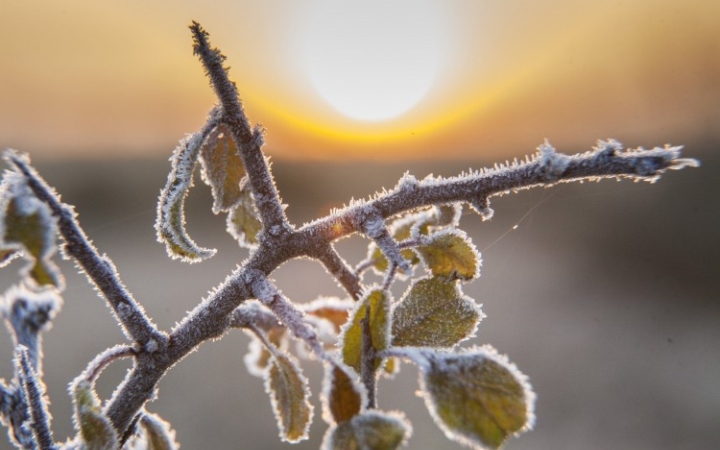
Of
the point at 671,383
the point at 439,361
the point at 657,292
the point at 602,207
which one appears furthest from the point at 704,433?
the point at 439,361

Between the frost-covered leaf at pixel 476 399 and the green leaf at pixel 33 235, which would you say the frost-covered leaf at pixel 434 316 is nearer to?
the frost-covered leaf at pixel 476 399

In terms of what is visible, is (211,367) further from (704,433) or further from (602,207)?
(602,207)

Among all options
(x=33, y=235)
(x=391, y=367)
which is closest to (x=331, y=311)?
(x=391, y=367)

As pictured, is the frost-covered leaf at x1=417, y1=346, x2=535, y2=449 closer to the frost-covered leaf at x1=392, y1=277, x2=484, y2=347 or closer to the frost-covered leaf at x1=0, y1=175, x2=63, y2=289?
the frost-covered leaf at x1=392, y1=277, x2=484, y2=347

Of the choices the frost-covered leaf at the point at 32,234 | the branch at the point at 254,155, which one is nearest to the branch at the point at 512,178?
the branch at the point at 254,155

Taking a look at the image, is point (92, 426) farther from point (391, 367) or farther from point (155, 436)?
point (391, 367)
